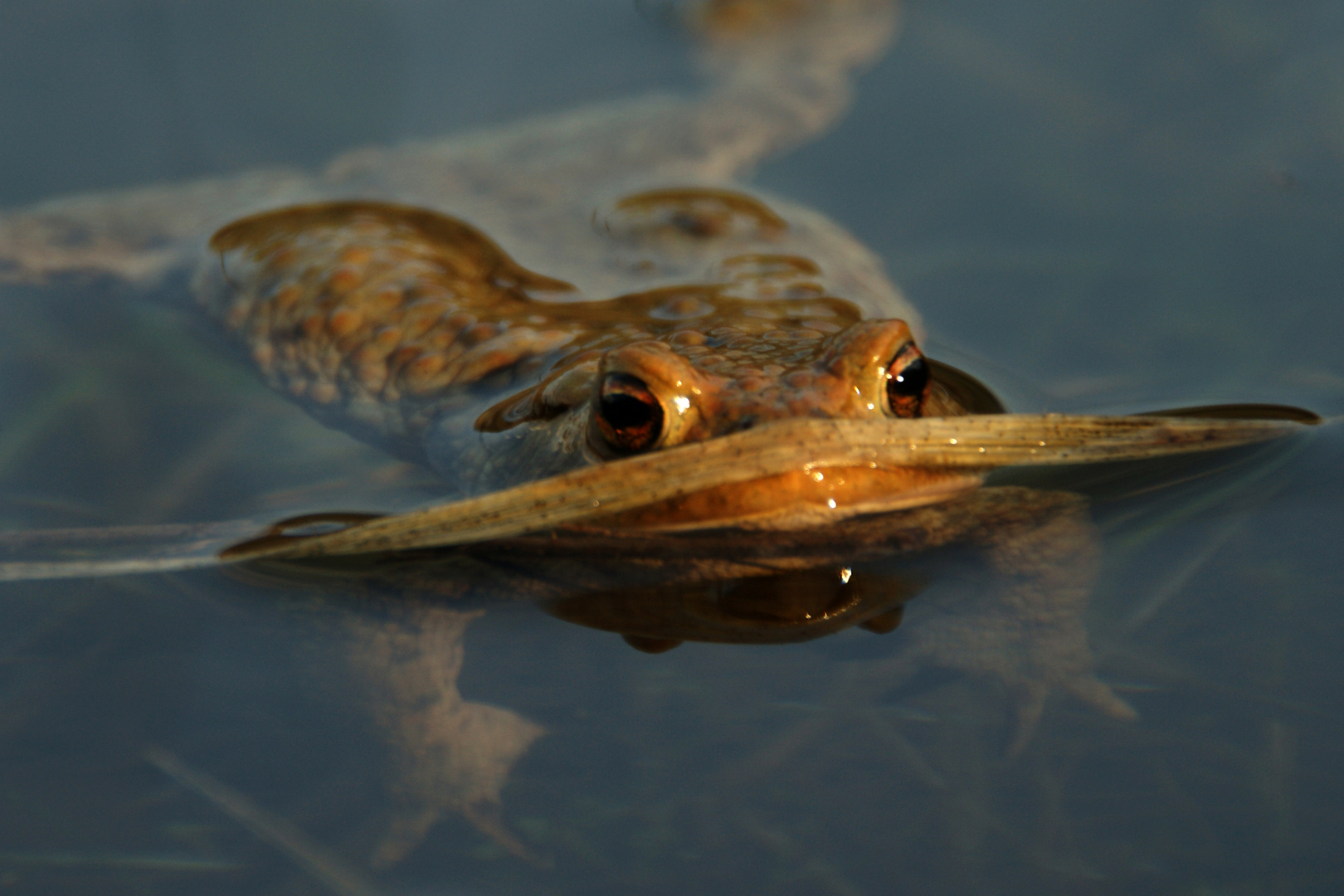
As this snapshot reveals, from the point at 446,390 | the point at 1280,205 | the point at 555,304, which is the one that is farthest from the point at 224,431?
the point at 1280,205

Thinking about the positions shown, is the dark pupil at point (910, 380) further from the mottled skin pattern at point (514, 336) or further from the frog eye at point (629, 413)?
the frog eye at point (629, 413)

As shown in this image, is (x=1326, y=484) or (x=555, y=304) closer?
(x=1326, y=484)

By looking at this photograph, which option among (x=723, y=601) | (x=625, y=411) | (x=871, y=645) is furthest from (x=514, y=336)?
(x=871, y=645)

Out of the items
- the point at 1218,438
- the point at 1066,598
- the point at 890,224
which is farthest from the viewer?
the point at 890,224

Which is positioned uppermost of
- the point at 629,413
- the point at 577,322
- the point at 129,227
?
the point at 129,227

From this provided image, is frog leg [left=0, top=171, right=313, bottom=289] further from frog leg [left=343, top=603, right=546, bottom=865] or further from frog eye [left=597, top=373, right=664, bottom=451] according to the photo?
frog eye [left=597, top=373, right=664, bottom=451]

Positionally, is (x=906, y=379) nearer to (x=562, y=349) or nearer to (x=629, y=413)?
(x=629, y=413)

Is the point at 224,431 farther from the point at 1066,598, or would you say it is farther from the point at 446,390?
the point at 1066,598
